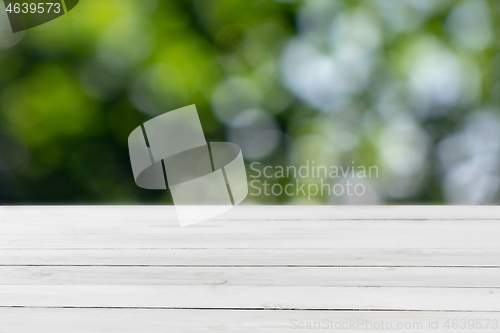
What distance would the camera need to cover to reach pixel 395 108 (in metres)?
1.40

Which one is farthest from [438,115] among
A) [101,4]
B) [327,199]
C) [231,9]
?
[101,4]
